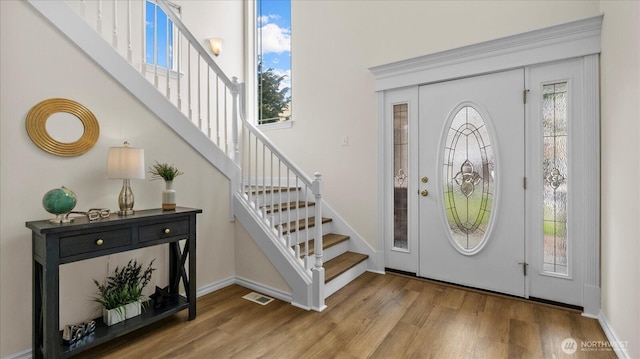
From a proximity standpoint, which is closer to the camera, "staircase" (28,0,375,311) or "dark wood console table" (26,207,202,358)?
"dark wood console table" (26,207,202,358)

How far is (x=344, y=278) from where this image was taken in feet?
10.2

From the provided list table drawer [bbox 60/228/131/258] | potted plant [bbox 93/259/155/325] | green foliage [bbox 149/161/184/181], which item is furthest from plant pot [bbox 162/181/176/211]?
potted plant [bbox 93/259/155/325]

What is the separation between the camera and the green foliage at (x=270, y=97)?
448cm

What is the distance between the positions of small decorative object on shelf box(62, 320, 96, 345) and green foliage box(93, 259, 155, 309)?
15cm

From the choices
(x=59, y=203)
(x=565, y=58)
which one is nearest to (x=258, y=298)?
(x=59, y=203)

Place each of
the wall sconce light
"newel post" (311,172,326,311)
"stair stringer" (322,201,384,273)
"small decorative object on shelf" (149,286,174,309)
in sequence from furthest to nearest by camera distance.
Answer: the wall sconce light
"stair stringer" (322,201,384,273)
"newel post" (311,172,326,311)
"small decorative object on shelf" (149,286,174,309)

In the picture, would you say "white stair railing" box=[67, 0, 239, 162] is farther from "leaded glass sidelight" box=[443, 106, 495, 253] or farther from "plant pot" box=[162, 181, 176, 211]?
"leaded glass sidelight" box=[443, 106, 495, 253]

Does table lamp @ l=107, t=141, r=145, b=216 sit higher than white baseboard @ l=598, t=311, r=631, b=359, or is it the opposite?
table lamp @ l=107, t=141, r=145, b=216

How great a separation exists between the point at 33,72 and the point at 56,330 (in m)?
1.57

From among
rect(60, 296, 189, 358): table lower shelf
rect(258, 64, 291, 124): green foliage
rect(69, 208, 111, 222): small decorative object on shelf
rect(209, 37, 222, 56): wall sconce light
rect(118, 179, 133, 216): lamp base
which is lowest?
rect(60, 296, 189, 358): table lower shelf

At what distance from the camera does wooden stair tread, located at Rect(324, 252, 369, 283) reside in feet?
9.67

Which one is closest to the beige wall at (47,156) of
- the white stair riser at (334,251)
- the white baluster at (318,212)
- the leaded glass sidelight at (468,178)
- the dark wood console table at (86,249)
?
the dark wood console table at (86,249)

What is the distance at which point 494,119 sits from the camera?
2854 mm

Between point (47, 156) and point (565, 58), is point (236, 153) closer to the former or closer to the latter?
point (47, 156)
